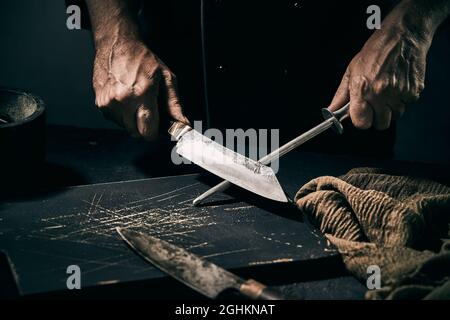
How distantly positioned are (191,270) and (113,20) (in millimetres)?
653

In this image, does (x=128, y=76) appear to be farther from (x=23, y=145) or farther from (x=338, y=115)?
(x=338, y=115)

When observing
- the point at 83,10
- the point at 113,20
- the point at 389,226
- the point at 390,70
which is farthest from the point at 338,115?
the point at 83,10

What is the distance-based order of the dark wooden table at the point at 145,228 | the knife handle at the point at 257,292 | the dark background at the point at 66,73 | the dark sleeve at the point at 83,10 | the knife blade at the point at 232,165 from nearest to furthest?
the knife handle at the point at 257,292, the dark wooden table at the point at 145,228, the knife blade at the point at 232,165, the dark sleeve at the point at 83,10, the dark background at the point at 66,73

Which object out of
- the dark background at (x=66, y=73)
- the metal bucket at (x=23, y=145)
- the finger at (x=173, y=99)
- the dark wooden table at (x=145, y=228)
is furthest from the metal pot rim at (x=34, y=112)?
the dark background at (x=66, y=73)

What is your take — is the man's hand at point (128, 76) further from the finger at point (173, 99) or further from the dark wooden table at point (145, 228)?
the dark wooden table at point (145, 228)

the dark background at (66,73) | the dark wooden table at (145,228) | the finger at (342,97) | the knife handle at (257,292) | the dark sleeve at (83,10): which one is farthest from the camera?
the dark background at (66,73)

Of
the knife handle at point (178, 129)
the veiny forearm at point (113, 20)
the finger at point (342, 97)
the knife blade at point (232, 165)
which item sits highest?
the veiny forearm at point (113, 20)

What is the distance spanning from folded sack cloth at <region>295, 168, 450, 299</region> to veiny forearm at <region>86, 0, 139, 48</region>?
51 centimetres

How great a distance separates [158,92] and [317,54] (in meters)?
0.42

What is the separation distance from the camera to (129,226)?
105 centimetres

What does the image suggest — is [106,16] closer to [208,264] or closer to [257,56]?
[257,56]

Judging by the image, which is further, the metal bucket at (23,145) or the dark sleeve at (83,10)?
the dark sleeve at (83,10)

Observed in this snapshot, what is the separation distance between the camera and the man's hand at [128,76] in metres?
1.19

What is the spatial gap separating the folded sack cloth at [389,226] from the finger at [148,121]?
1.00 feet
